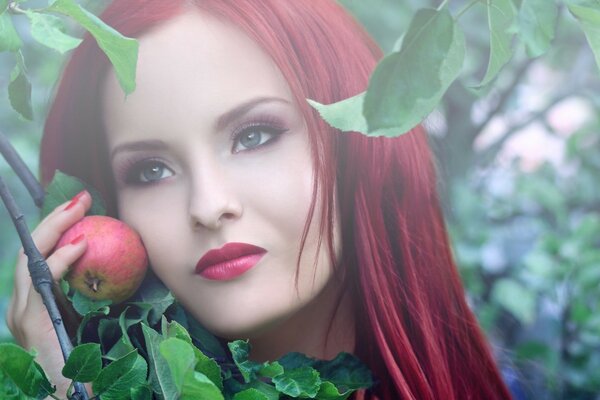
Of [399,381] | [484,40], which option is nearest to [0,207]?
[484,40]

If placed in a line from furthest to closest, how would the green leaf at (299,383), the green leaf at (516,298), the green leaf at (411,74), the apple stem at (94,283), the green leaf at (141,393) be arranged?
the green leaf at (516,298), the apple stem at (94,283), the green leaf at (299,383), the green leaf at (141,393), the green leaf at (411,74)

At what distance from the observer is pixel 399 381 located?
1071mm

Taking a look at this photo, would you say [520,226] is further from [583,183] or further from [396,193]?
[396,193]

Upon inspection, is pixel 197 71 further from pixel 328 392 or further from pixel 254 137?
pixel 328 392

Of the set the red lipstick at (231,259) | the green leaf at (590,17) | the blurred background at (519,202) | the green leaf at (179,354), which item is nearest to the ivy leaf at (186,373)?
the green leaf at (179,354)

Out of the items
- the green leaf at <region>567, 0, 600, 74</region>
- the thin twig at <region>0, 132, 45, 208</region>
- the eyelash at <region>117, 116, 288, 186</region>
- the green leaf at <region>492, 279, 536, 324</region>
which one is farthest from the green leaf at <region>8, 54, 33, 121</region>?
the green leaf at <region>492, 279, 536, 324</region>

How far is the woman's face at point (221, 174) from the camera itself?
997mm

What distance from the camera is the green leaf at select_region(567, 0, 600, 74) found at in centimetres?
70

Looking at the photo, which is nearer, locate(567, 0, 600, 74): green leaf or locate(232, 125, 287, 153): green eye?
locate(567, 0, 600, 74): green leaf

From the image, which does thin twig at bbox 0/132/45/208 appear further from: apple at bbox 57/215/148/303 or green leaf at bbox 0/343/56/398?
green leaf at bbox 0/343/56/398

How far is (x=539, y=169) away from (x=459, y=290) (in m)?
1.12

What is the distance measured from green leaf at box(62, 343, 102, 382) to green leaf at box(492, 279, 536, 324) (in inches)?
50.3

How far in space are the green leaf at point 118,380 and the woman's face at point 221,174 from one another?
0.78 ft

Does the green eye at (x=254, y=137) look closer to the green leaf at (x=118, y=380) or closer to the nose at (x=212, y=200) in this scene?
the nose at (x=212, y=200)
